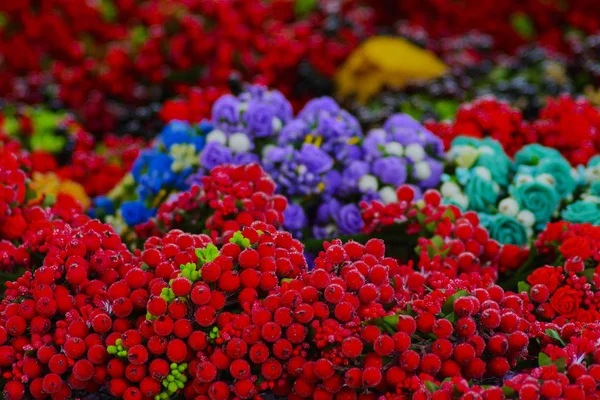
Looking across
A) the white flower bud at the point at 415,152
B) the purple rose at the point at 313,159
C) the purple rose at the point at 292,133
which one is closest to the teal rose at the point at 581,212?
the white flower bud at the point at 415,152

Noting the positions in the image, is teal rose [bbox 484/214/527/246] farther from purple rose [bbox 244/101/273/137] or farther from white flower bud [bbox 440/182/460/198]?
purple rose [bbox 244/101/273/137]

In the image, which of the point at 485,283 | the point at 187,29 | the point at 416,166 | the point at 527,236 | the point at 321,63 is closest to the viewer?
the point at 485,283

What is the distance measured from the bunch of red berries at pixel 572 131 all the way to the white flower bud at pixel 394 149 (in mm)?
523

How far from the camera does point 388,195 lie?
186 centimetres

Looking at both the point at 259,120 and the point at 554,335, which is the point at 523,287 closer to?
the point at 554,335

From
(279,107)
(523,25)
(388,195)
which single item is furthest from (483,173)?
(523,25)

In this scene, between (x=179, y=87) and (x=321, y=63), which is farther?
(x=321, y=63)

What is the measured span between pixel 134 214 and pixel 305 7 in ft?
6.46

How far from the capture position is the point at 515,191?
5.83 feet

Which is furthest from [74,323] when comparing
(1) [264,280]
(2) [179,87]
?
(2) [179,87]

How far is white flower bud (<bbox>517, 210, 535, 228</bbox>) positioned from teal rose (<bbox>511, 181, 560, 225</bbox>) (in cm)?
2

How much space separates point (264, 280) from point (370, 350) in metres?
0.23

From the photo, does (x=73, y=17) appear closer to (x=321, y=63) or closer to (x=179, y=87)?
(x=179, y=87)

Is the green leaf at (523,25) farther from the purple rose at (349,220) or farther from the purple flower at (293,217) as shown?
the purple flower at (293,217)
